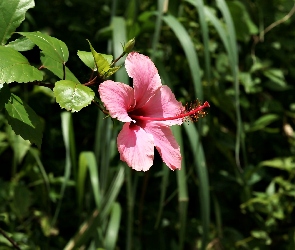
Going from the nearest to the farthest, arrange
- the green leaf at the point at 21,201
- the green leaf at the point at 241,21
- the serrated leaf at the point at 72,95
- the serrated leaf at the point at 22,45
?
the serrated leaf at the point at 72,95 → the serrated leaf at the point at 22,45 → the green leaf at the point at 21,201 → the green leaf at the point at 241,21

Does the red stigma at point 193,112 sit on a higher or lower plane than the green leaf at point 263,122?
higher

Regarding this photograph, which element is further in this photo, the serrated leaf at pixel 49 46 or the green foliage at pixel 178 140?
the green foliage at pixel 178 140

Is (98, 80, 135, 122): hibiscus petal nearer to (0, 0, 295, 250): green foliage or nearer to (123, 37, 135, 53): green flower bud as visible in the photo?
(123, 37, 135, 53): green flower bud

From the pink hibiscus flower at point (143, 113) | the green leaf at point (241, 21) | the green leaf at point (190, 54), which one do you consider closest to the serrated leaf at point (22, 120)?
the pink hibiscus flower at point (143, 113)

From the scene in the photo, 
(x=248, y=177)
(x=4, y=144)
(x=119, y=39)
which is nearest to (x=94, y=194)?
(x=4, y=144)

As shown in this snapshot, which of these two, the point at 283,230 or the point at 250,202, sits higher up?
the point at 250,202

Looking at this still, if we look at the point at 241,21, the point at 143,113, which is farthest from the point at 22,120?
the point at 241,21

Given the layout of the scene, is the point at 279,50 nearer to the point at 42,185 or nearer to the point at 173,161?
the point at 42,185

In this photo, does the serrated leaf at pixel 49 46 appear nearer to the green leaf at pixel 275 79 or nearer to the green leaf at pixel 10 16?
the green leaf at pixel 10 16
